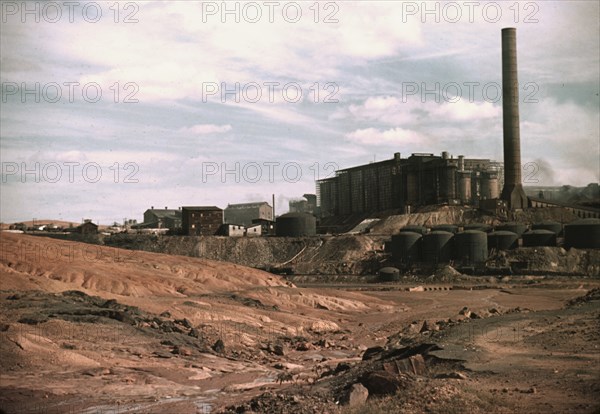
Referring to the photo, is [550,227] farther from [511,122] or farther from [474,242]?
[511,122]

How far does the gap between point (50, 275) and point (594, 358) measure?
95.6 ft

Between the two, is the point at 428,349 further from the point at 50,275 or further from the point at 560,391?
the point at 50,275

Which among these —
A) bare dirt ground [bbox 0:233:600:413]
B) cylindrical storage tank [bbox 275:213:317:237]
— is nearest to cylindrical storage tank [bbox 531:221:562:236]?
bare dirt ground [bbox 0:233:600:413]

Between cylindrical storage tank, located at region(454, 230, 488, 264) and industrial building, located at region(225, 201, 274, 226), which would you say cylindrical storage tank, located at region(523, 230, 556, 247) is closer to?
cylindrical storage tank, located at region(454, 230, 488, 264)

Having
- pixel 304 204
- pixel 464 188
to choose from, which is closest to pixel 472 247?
pixel 464 188

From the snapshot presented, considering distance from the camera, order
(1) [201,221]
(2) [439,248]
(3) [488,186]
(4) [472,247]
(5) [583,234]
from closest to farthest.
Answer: (5) [583,234] < (4) [472,247] < (2) [439,248] < (1) [201,221] < (3) [488,186]

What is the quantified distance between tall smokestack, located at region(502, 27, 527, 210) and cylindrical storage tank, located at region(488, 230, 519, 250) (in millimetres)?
13850

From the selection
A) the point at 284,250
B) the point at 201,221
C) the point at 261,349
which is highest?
the point at 201,221

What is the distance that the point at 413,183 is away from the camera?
89.1m

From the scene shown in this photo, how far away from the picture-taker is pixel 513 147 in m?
75.3

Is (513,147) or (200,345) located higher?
(513,147)

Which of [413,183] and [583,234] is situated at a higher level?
[413,183]

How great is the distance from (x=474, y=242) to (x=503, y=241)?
3152mm

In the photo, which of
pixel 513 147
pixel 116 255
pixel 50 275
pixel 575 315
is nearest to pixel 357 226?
pixel 513 147
